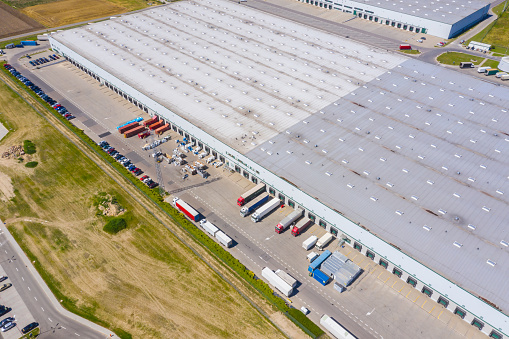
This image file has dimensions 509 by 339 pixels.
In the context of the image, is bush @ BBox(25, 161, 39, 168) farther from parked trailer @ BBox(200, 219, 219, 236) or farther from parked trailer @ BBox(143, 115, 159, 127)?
parked trailer @ BBox(200, 219, 219, 236)

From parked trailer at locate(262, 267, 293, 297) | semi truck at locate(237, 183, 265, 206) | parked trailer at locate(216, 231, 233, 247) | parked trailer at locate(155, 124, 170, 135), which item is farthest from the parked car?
parked trailer at locate(155, 124, 170, 135)

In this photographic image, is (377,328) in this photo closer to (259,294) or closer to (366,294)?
(366,294)

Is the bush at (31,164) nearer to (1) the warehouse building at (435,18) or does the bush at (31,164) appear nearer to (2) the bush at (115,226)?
(2) the bush at (115,226)

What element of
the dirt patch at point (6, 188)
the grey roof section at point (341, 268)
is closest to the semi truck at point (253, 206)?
the grey roof section at point (341, 268)

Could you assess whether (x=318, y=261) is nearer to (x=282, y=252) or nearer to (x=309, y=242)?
(x=309, y=242)

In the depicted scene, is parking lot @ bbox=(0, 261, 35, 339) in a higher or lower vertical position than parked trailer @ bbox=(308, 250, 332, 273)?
lower

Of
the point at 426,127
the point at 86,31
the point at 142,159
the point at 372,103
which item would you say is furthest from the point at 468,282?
the point at 86,31
